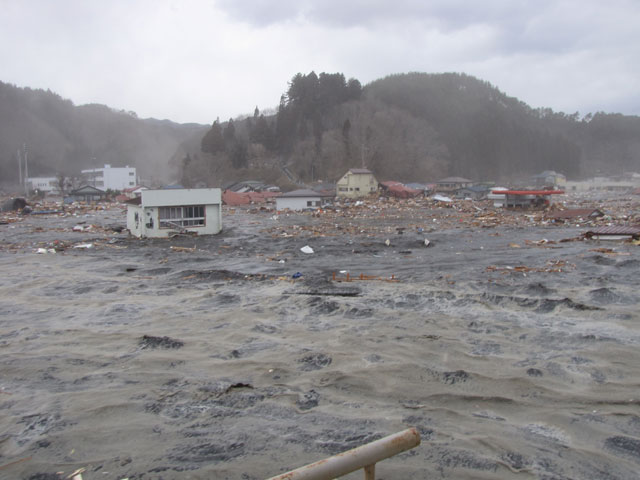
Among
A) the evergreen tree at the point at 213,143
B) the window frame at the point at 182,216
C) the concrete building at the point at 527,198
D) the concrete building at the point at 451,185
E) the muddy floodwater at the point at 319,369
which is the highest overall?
the evergreen tree at the point at 213,143

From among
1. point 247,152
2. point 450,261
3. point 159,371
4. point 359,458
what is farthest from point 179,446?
point 247,152

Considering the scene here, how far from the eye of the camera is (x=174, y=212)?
20.8m

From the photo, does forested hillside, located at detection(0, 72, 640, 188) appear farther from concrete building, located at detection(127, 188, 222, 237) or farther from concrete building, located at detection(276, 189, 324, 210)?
concrete building, located at detection(127, 188, 222, 237)

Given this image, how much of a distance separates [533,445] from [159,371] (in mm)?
4217

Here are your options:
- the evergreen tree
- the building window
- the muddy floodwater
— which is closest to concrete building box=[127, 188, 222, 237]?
the building window

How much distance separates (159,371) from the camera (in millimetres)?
5980

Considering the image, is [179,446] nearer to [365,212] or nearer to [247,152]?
[365,212]

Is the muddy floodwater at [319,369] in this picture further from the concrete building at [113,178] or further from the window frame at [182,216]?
the concrete building at [113,178]

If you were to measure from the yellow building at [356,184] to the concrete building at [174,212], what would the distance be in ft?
102

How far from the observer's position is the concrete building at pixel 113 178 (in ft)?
243

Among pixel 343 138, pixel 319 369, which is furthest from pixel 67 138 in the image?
pixel 319 369

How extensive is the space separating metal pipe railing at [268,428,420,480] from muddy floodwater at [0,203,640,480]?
1721 mm

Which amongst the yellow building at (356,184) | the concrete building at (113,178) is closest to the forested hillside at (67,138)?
the concrete building at (113,178)

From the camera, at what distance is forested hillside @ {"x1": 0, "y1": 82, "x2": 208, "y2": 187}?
328ft
